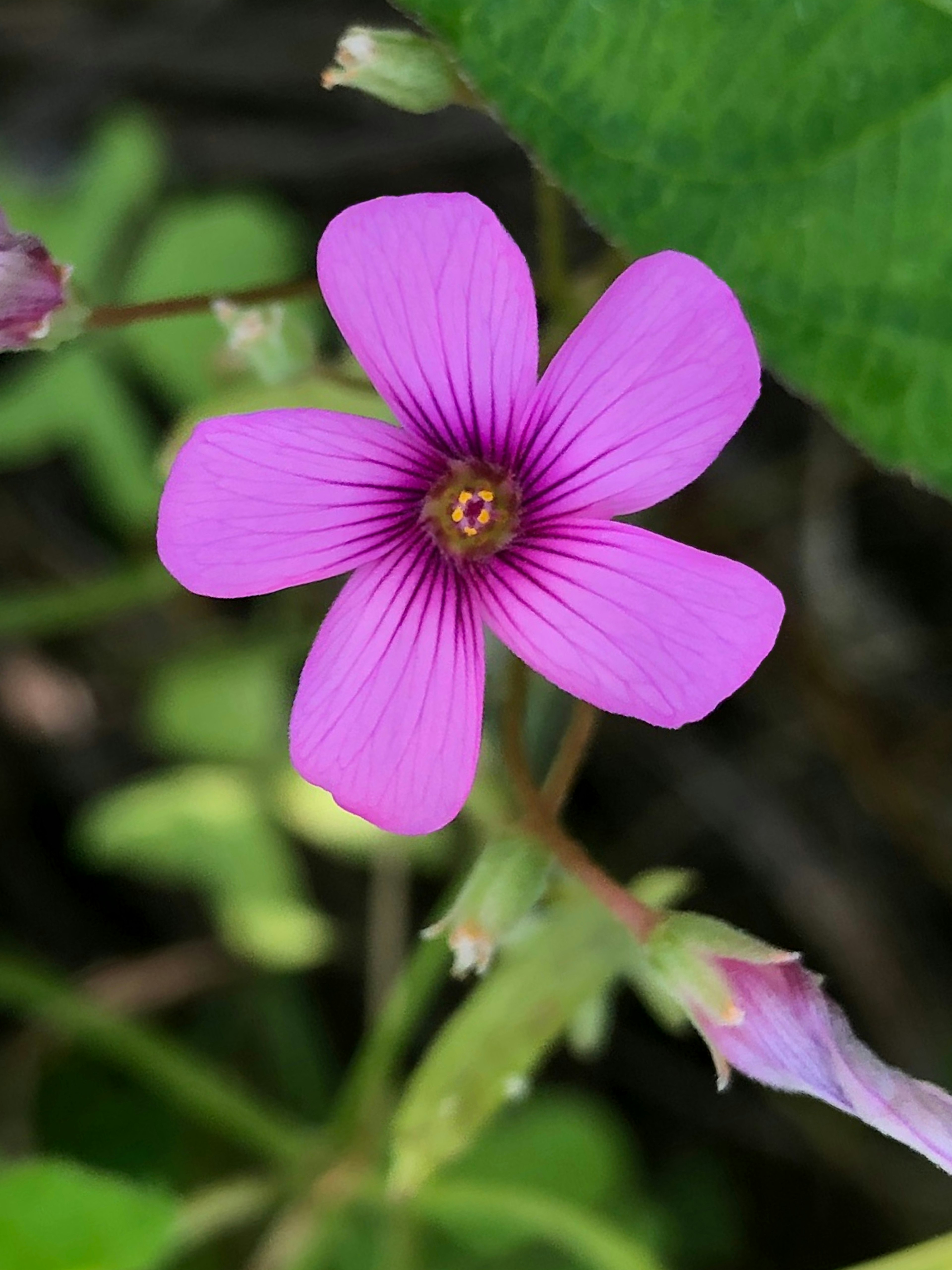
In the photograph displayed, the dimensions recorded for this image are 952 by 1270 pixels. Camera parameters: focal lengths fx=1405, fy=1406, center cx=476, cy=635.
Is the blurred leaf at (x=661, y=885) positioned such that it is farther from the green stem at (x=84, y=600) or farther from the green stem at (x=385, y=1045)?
the green stem at (x=84, y=600)

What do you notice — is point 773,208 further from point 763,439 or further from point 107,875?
point 107,875

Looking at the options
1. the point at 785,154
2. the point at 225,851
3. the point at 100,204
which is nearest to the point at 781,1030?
the point at 785,154

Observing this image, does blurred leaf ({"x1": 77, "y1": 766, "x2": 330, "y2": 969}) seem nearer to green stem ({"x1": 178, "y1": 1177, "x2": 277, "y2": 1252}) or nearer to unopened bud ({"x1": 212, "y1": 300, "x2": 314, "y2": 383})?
green stem ({"x1": 178, "y1": 1177, "x2": 277, "y2": 1252})

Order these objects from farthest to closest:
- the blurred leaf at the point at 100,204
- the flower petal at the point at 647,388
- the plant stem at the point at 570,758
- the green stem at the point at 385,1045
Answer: the blurred leaf at the point at 100,204 < the green stem at the point at 385,1045 < the plant stem at the point at 570,758 < the flower petal at the point at 647,388

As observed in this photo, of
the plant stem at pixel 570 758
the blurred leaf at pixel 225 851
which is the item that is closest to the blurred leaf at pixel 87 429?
the blurred leaf at pixel 225 851

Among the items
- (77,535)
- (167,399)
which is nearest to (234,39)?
(167,399)
